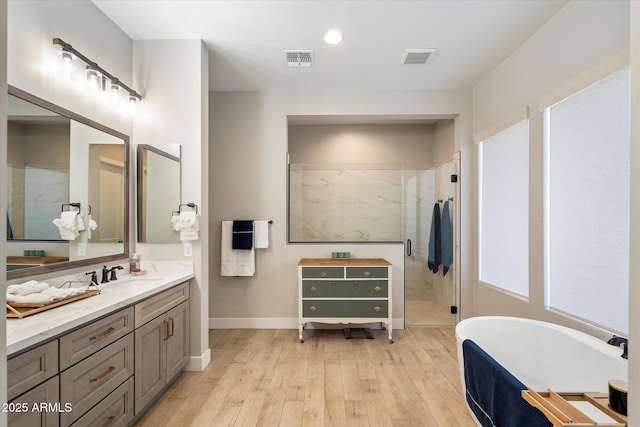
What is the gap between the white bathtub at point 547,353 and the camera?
1765 mm

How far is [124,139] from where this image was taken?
2715mm

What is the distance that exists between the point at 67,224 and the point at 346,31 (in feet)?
7.96

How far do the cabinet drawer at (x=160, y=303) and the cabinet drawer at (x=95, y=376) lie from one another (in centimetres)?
15

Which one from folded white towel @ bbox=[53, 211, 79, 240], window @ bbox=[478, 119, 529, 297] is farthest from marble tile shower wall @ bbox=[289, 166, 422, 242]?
folded white towel @ bbox=[53, 211, 79, 240]

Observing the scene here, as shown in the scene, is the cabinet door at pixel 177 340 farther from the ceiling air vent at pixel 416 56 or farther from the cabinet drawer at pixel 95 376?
the ceiling air vent at pixel 416 56

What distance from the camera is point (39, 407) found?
52.1 inches

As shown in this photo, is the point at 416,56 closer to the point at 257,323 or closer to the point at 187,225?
the point at 187,225

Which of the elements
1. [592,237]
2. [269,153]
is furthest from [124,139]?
[592,237]

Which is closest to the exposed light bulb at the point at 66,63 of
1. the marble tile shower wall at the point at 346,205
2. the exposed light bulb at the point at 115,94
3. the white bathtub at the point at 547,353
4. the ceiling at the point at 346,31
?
the exposed light bulb at the point at 115,94

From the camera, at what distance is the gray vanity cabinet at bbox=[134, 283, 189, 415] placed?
80.2 inches

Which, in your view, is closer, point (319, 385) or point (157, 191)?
point (319, 385)

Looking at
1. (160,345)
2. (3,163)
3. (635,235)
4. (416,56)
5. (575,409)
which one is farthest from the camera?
(416,56)

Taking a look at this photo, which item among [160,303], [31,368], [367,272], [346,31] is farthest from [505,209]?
[31,368]

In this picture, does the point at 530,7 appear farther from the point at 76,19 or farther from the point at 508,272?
the point at 76,19
